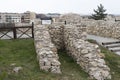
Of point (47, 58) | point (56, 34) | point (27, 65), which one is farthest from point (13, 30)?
point (47, 58)

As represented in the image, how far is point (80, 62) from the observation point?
11.9 metres

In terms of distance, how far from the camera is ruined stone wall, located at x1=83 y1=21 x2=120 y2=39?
65.7 feet

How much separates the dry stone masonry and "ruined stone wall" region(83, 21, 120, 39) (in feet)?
18.7

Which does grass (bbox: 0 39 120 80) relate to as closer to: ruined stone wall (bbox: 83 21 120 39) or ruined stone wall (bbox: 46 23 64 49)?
ruined stone wall (bbox: 46 23 64 49)

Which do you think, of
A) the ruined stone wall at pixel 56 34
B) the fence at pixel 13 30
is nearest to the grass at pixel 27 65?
the ruined stone wall at pixel 56 34

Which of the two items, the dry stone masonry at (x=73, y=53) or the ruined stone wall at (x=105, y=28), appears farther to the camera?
the ruined stone wall at (x=105, y=28)

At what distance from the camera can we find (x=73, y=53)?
13.2 meters

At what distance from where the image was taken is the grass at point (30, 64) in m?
9.91

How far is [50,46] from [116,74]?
→ 2.94 metres

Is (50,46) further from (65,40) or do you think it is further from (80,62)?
(65,40)

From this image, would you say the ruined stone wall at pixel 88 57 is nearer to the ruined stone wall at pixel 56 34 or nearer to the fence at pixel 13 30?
the ruined stone wall at pixel 56 34

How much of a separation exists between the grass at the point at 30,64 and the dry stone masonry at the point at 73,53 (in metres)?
0.29

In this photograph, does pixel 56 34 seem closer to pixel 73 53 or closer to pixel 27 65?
pixel 73 53

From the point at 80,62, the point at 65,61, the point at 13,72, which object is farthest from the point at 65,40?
the point at 13,72
